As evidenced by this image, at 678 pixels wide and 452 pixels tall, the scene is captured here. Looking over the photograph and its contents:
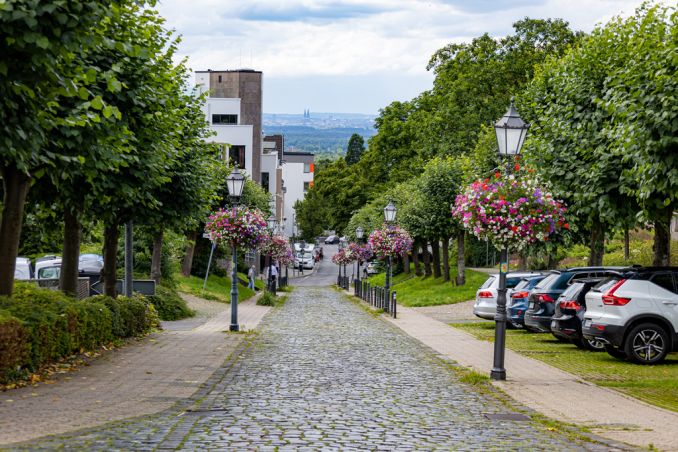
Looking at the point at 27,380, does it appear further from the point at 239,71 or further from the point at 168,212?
the point at 239,71

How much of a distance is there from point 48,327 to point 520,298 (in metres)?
14.6

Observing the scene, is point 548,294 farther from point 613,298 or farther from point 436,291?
point 436,291

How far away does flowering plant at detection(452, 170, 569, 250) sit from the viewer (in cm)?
1638

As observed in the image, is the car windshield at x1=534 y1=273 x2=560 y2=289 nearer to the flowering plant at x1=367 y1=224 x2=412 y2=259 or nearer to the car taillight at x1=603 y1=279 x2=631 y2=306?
the car taillight at x1=603 y1=279 x2=631 y2=306

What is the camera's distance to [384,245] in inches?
1837

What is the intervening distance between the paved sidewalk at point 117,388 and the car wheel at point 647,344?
7111mm

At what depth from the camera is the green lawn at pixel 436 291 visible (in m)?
45.9

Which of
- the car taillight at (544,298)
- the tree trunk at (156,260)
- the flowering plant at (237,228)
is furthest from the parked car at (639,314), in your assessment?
the tree trunk at (156,260)

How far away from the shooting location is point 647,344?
711 inches

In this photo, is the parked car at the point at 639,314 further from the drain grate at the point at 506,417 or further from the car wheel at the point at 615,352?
the drain grate at the point at 506,417

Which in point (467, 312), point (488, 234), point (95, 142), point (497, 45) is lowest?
point (467, 312)

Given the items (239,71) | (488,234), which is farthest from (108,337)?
(239,71)

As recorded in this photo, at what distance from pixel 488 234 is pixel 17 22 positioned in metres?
9.26

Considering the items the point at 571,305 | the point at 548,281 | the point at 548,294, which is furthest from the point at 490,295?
the point at 571,305
